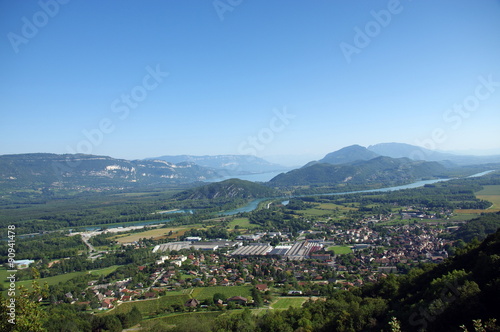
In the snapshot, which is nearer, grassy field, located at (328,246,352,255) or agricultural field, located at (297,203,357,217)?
grassy field, located at (328,246,352,255)

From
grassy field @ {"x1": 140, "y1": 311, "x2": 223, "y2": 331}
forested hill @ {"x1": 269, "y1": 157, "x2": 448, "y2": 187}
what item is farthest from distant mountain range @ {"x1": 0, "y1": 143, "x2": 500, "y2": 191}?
grassy field @ {"x1": 140, "y1": 311, "x2": 223, "y2": 331}

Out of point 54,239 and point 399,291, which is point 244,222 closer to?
point 54,239

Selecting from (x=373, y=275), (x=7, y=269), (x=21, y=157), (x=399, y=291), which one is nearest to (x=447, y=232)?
(x=373, y=275)

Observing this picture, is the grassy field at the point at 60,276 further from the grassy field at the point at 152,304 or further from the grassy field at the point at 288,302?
the grassy field at the point at 288,302

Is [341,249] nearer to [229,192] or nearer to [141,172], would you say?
[229,192]

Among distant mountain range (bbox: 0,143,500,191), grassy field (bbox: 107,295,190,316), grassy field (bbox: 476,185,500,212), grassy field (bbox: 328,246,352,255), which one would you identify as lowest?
grassy field (bbox: 328,246,352,255)

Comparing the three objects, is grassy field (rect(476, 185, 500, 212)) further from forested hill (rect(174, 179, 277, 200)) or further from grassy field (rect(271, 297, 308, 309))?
forested hill (rect(174, 179, 277, 200))

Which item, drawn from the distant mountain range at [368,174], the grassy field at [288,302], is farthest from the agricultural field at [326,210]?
the distant mountain range at [368,174]
